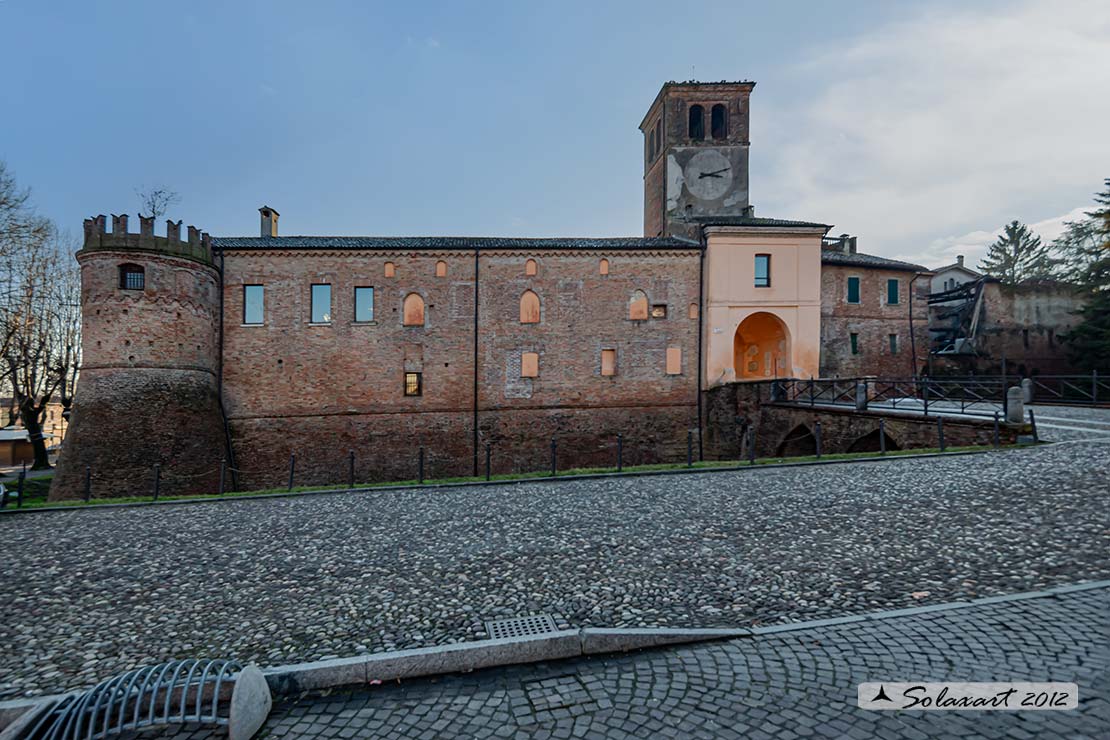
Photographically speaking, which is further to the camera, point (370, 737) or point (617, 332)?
point (617, 332)

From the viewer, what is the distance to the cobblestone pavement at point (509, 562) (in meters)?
4.02

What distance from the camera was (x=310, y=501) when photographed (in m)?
9.45

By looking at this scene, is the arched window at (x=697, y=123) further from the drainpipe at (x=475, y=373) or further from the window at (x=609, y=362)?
the drainpipe at (x=475, y=373)

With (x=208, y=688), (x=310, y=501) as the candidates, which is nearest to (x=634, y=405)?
(x=310, y=501)

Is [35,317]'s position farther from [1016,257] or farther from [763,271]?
[1016,257]

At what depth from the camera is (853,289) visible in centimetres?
2514

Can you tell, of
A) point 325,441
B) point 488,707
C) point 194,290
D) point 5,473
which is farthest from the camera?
point 5,473

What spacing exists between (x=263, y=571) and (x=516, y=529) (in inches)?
123

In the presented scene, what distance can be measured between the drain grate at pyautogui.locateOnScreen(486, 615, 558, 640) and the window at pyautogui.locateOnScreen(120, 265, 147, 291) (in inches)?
734

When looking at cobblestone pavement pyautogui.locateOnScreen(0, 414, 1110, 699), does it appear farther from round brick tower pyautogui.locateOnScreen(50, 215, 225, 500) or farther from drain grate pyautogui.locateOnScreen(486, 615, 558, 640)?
round brick tower pyautogui.locateOnScreen(50, 215, 225, 500)

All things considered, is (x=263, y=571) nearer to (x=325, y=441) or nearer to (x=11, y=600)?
(x=11, y=600)

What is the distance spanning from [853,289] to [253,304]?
2846cm

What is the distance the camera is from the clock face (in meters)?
25.4

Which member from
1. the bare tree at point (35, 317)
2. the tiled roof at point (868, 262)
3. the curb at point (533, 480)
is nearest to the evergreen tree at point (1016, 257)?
the tiled roof at point (868, 262)
